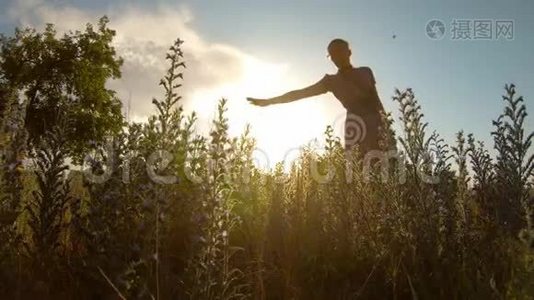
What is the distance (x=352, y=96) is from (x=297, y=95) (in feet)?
3.60

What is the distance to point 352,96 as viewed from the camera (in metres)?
8.63

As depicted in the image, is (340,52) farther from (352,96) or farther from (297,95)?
(297,95)

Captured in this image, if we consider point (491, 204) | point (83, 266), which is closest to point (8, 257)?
point (83, 266)

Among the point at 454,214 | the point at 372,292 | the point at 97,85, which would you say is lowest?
the point at 372,292

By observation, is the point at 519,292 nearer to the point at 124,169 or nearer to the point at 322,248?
the point at 322,248

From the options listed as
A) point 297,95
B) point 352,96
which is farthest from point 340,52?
point 297,95

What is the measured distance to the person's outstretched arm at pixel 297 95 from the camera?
30.1ft

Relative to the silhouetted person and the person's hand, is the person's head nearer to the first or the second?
the silhouetted person

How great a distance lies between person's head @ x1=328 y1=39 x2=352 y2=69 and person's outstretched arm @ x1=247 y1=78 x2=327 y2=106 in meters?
0.48

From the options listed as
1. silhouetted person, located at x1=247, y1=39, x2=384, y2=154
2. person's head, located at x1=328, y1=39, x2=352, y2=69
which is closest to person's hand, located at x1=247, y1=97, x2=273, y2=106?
silhouetted person, located at x1=247, y1=39, x2=384, y2=154

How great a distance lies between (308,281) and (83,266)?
198 cm

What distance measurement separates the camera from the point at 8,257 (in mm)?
4473

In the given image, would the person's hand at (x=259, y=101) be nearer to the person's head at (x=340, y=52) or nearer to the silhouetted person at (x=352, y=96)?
the silhouetted person at (x=352, y=96)

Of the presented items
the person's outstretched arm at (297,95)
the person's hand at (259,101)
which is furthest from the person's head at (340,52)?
the person's hand at (259,101)
